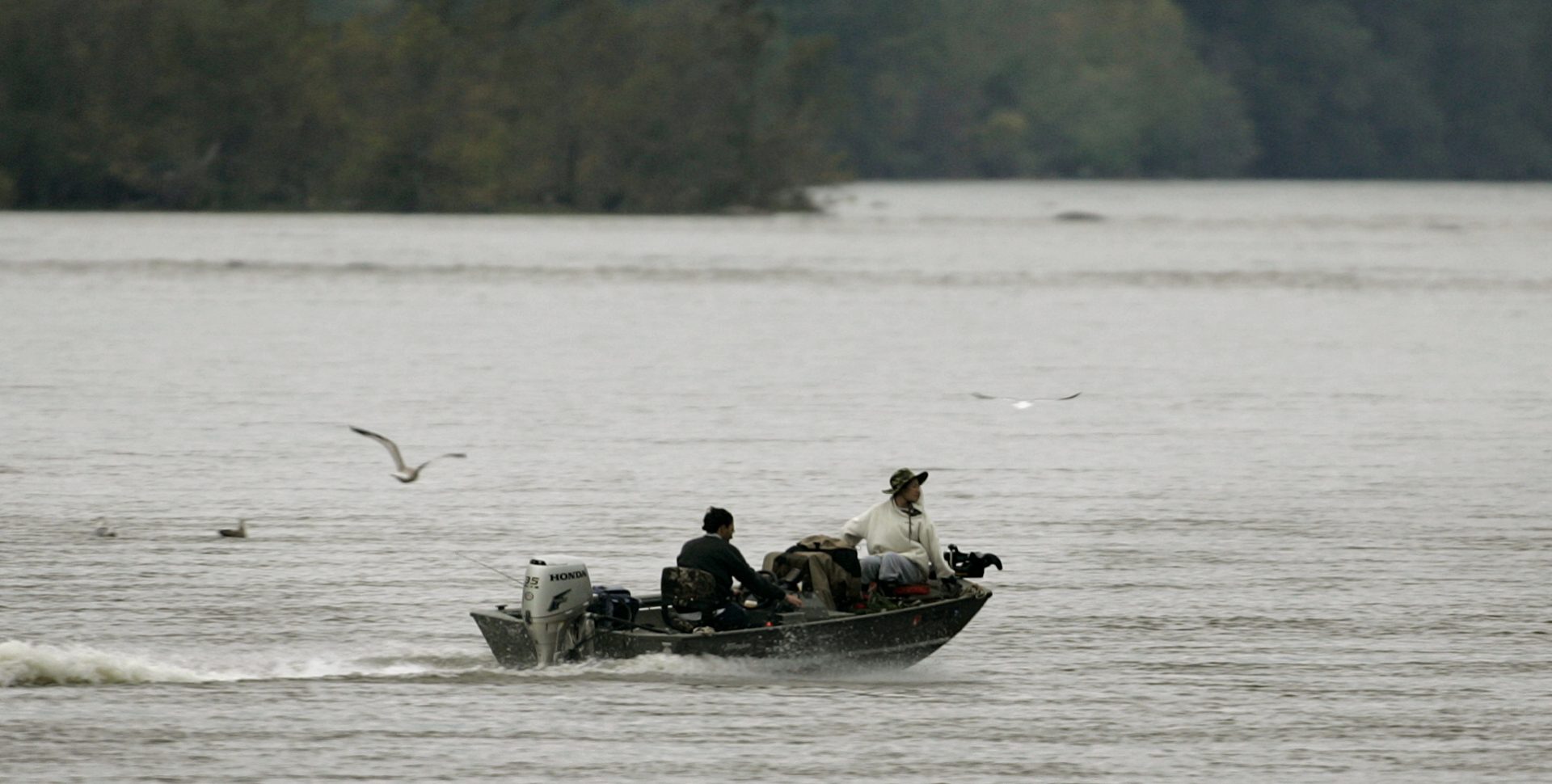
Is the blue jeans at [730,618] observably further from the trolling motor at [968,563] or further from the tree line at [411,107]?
the tree line at [411,107]

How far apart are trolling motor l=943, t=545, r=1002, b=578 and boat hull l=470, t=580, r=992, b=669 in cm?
25

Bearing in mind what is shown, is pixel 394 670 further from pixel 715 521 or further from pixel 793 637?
pixel 793 637

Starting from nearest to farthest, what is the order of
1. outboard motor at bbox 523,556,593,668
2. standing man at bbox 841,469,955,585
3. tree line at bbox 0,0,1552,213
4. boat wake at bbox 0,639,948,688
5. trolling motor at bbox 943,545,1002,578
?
outboard motor at bbox 523,556,593,668 → boat wake at bbox 0,639,948,688 → standing man at bbox 841,469,955,585 → trolling motor at bbox 943,545,1002,578 → tree line at bbox 0,0,1552,213

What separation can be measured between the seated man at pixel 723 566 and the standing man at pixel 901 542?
1013mm

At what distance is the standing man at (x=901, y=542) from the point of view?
20.2 metres

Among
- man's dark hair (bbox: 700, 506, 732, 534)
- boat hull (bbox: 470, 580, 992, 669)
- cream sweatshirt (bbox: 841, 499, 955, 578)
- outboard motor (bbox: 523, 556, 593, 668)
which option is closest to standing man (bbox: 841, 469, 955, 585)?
cream sweatshirt (bbox: 841, 499, 955, 578)

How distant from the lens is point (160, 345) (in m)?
54.8

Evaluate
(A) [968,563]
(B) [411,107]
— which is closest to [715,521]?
(A) [968,563]

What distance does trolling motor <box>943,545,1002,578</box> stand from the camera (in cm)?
2034

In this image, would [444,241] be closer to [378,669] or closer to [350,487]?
[350,487]

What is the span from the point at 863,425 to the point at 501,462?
7.68 meters

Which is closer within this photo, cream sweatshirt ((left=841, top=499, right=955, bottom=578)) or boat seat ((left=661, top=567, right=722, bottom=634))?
boat seat ((left=661, top=567, right=722, bottom=634))

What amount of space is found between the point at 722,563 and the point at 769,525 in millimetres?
8493

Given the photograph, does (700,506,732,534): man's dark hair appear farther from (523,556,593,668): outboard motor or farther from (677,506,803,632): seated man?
(523,556,593,668): outboard motor
